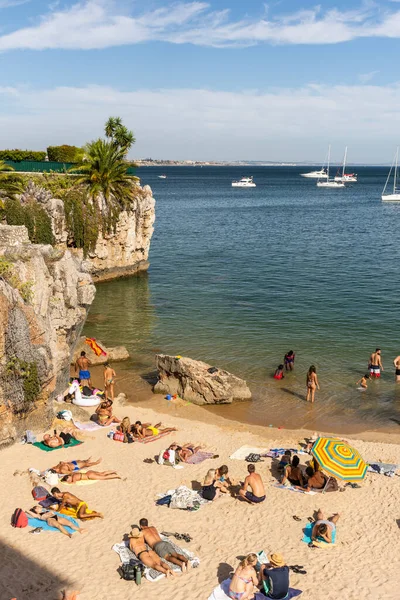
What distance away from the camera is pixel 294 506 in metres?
13.1

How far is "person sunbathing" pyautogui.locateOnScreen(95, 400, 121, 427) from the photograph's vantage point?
57.1 feet

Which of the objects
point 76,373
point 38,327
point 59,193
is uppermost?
point 59,193

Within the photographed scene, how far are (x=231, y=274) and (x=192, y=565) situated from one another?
32.1m

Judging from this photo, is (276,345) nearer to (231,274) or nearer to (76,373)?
(76,373)

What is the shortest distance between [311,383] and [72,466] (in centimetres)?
923

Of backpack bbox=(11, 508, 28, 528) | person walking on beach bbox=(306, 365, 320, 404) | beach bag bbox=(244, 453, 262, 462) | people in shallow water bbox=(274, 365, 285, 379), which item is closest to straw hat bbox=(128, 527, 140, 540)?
backpack bbox=(11, 508, 28, 528)

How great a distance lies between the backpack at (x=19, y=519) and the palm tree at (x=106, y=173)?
2912cm

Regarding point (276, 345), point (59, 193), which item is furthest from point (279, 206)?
point (276, 345)

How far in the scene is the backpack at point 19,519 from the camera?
11.8 m

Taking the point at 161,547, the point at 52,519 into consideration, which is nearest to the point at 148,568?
the point at 161,547

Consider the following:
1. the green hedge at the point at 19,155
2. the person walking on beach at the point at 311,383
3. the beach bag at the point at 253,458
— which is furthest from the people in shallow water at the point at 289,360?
the green hedge at the point at 19,155

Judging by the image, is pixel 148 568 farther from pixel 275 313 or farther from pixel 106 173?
pixel 106 173

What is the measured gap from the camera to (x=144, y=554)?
35.2 ft

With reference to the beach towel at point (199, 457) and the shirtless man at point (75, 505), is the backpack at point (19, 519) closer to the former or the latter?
the shirtless man at point (75, 505)
